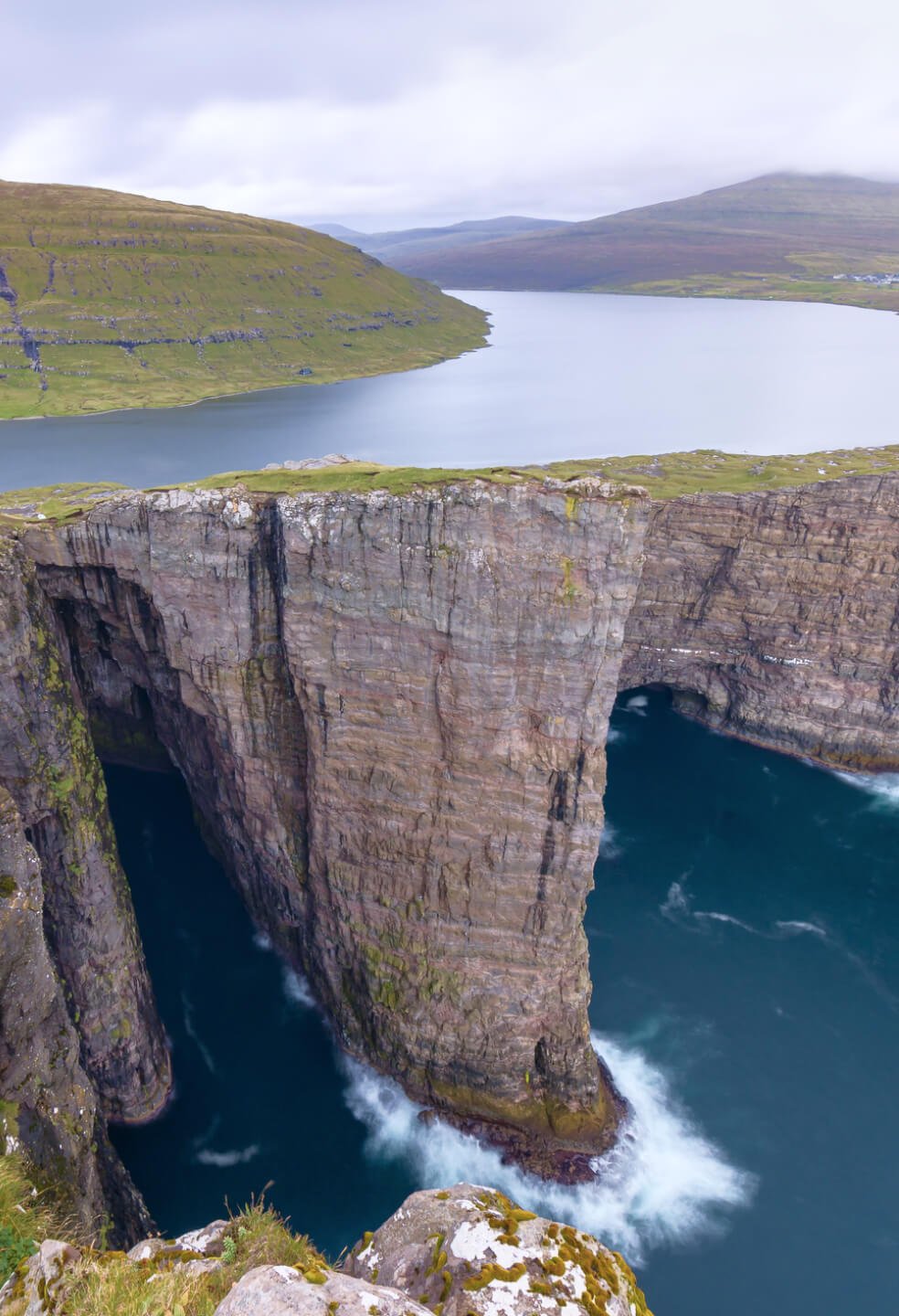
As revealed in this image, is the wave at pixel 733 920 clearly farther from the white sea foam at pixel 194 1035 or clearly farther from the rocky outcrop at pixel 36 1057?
the rocky outcrop at pixel 36 1057

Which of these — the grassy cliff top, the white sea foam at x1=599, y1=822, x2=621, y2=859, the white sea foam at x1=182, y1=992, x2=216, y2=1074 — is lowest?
the white sea foam at x1=182, y1=992, x2=216, y2=1074

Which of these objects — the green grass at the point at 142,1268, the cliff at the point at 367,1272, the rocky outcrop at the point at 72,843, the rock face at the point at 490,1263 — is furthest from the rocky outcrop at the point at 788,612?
the green grass at the point at 142,1268

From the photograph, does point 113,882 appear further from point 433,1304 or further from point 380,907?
point 433,1304

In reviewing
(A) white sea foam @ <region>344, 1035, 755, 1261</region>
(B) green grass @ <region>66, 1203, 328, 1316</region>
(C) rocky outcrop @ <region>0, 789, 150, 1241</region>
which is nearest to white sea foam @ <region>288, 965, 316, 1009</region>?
(A) white sea foam @ <region>344, 1035, 755, 1261</region>

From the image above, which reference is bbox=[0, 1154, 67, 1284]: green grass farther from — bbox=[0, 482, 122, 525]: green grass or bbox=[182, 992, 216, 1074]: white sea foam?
bbox=[0, 482, 122, 525]: green grass

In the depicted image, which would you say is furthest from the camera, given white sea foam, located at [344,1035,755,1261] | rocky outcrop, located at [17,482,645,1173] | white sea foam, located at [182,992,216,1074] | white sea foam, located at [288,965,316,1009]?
white sea foam, located at [288,965,316,1009]

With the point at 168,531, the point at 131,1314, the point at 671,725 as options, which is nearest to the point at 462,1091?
the point at 131,1314

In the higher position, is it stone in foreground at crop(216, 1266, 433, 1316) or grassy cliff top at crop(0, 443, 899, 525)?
grassy cliff top at crop(0, 443, 899, 525)
